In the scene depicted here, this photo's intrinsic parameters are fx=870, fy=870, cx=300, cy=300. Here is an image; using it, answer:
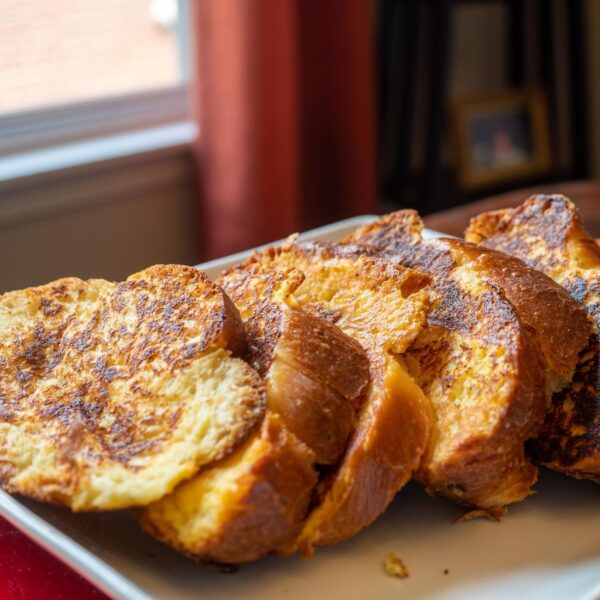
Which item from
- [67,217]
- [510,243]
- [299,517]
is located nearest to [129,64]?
[67,217]

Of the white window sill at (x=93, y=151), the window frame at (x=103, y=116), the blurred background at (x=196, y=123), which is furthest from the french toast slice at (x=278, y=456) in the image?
the window frame at (x=103, y=116)

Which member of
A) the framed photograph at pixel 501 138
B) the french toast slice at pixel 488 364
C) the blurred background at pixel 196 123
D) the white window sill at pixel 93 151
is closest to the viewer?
the french toast slice at pixel 488 364

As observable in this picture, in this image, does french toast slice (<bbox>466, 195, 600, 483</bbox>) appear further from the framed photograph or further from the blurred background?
the framed photograph

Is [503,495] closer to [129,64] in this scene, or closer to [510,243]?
[510,243]

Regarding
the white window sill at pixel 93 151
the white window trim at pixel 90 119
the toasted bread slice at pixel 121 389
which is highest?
the white window trim at pixel 90 119

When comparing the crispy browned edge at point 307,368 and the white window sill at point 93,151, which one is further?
the white window sill at point 93,151

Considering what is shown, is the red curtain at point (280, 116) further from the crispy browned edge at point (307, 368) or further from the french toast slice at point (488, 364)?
the crispy browned edge at point (307, 368)

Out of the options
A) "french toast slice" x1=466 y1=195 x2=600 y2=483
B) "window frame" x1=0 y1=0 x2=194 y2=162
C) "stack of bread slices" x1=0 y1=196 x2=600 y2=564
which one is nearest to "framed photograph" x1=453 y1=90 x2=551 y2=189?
"window frame" x1=0 y1=0 x2=194 y2=162
